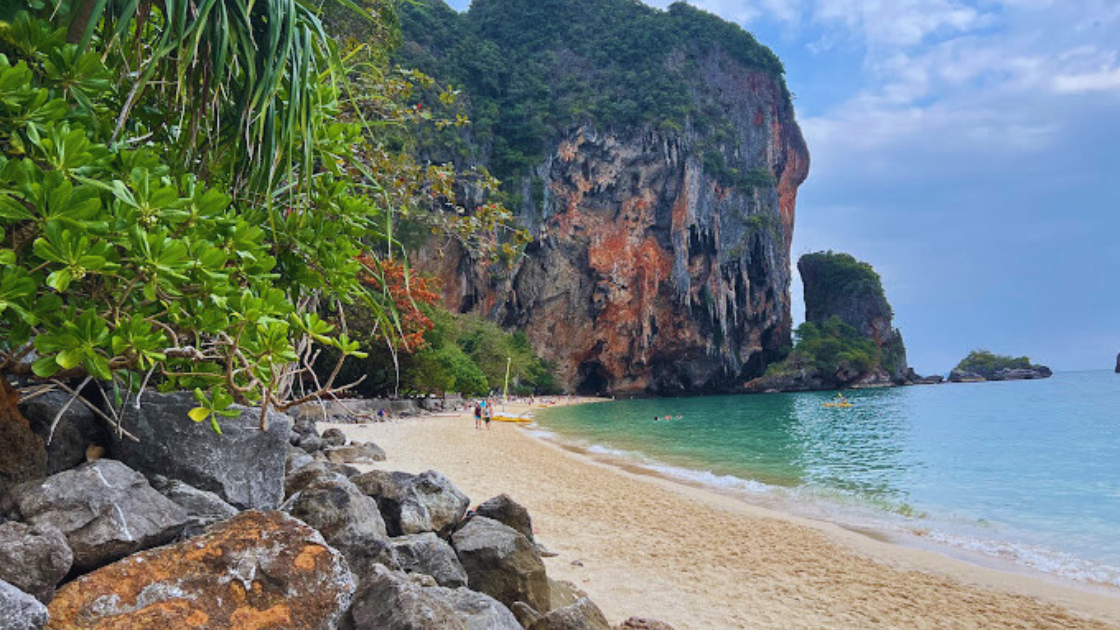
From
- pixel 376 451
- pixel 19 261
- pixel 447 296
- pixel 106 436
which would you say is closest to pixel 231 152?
pixel 19 261

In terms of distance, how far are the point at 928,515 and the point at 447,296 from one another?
39.4 meters

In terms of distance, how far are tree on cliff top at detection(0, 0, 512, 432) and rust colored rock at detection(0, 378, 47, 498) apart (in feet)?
0.08

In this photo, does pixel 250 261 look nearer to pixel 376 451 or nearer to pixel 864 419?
pixel 376 451

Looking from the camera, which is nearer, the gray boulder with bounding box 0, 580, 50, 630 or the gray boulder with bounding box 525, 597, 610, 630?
the gray boulder with bounding box 0, 580, 50, 630

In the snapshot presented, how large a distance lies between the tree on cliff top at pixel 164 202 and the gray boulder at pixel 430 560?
101 centimetres

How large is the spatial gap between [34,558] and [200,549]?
39cm

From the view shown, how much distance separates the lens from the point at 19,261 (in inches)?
66.4

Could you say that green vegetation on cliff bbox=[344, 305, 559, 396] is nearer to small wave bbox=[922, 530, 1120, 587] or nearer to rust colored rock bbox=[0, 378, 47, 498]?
rust colored rock bbox=[0, 378, 47, 498]

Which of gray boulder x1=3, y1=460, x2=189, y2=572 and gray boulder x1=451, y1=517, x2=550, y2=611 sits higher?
gray boulder x1=3, y1=460, x2=189, y2=572

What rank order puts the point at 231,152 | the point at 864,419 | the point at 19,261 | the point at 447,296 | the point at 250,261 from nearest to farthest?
the point at 19,261
the point at 250,261
the point at 231,152
the point at 864,419
the point at 447,296

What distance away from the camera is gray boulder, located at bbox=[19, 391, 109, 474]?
81.3 inches

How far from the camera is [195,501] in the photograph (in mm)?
2184

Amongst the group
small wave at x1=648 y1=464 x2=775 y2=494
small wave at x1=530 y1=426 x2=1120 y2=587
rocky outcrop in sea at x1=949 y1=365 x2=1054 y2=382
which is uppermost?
rocky outcrop in sea at x1=949 y1=365 x2=1054 y2=382

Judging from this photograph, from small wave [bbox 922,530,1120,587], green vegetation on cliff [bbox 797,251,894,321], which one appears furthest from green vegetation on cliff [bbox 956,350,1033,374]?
small wave [bbox 922,530,1120,587]
